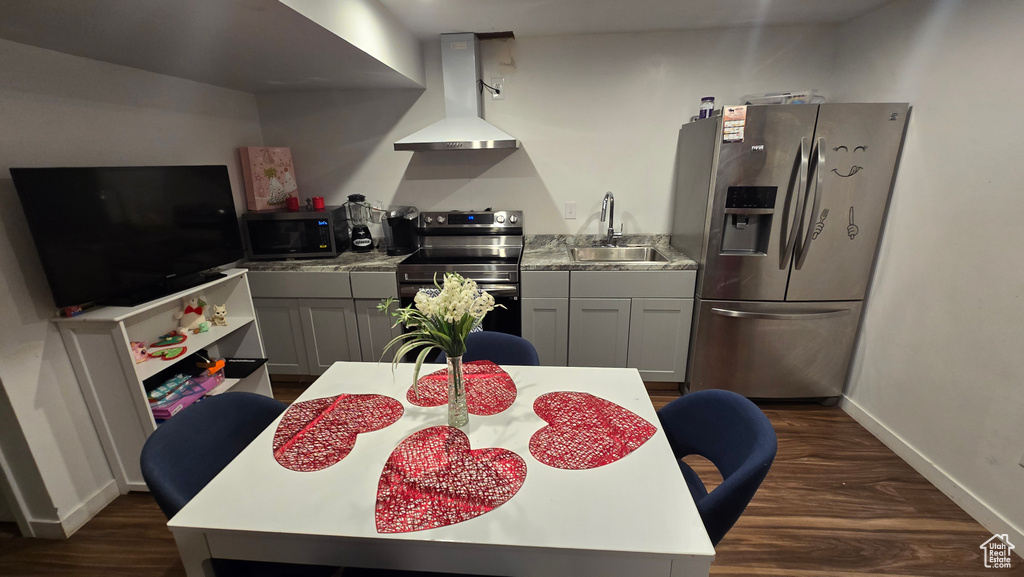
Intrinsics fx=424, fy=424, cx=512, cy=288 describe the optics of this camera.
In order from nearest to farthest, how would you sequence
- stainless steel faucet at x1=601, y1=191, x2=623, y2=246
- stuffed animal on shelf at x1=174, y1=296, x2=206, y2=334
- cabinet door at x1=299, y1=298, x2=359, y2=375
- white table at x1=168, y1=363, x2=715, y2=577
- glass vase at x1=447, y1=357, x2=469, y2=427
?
white table at x1=168, y1=363, x2=715, y2=577 → glass vase at x1=447, y1=357, x2=469, y2=427 → stuffed animal on shelf at x1=174, y1=296, x2=206, y2=334 → cabinet door at x1=299, y1=298, x2=359, y2=375 → stainless steel faucet at x1=601, y1=191, x2=623, y2=246

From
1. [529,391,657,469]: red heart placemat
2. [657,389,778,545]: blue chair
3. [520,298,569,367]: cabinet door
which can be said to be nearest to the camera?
[657,389,778,545]: blue chair

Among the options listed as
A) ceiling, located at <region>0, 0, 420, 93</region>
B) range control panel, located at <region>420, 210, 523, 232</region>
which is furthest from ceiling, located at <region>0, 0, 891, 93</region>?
range control panel, located at <region>420, 210, 523, 232</region>

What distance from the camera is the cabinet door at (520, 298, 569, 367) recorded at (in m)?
2.67

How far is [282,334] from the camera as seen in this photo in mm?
2877

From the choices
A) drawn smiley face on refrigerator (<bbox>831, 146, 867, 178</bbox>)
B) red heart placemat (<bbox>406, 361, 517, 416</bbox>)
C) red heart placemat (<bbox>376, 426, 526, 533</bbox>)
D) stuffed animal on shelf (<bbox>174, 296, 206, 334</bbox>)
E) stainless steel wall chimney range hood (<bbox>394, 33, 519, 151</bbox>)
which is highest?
stainless steel wall chimney range hood (<bbox>394, 33, 519, 151</bbox>)

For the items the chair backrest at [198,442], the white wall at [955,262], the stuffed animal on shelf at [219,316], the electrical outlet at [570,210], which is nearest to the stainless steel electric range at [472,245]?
the electrical outlet at [570,210]

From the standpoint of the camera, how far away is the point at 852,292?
240 centimetres

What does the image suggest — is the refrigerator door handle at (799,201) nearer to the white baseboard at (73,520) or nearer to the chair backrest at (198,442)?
the chair backrest at (198,442)

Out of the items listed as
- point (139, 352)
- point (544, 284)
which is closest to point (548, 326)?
point (544, 284)

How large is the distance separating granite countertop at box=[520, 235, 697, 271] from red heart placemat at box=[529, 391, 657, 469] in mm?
1244

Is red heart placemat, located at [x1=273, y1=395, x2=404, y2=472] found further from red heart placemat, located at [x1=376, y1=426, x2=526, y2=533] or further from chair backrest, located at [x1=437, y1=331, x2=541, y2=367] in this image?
chair backrest, located at [x1=437, y1=331, x2=541, y2=367]

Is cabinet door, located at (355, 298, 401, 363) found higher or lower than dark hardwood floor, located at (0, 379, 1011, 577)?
higher

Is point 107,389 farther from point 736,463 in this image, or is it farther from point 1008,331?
point 1008,331

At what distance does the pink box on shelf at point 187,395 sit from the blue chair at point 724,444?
2.08m
